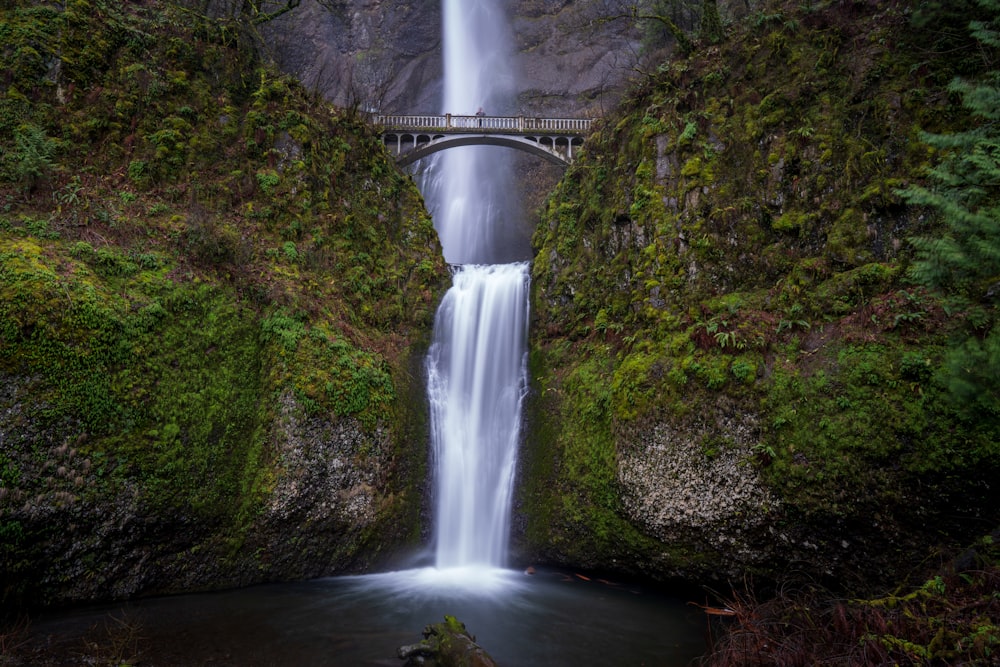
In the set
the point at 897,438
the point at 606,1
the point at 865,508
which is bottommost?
the point at 865,508

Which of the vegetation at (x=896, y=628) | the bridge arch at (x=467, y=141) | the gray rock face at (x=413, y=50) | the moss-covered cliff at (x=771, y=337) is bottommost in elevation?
the vegetation at (x=896, y=628)

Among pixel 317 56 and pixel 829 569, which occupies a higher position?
pixel 317 56

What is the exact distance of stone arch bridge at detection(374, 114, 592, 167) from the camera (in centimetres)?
2228

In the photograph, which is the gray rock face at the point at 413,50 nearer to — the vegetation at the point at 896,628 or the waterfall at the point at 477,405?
the waterfall at the point at 477,405

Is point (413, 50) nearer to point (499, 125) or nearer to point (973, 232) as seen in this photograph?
point (499, 125)

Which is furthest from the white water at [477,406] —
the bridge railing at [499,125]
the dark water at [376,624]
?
the bridge railing at [499,125]

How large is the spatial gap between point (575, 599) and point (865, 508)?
434 cm

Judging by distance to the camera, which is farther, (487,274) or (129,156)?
(487,274)

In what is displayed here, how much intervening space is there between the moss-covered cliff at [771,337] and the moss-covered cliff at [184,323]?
3923mm

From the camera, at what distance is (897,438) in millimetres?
6344

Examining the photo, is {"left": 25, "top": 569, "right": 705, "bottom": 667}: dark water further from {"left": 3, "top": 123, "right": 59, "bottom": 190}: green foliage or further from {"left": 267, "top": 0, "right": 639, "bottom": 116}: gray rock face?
{"left": 267, "top": 0, "right": 639, "bottom": 116}: gray rock face

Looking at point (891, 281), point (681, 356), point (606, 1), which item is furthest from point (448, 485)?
point (606, 1)

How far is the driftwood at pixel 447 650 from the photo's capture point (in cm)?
540

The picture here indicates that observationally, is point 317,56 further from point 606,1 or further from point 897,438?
point 897,438
